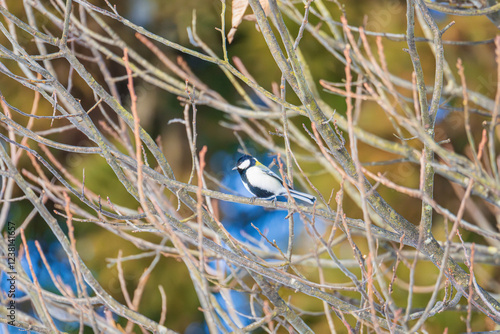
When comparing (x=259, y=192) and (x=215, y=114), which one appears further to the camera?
(x=215, y=114)

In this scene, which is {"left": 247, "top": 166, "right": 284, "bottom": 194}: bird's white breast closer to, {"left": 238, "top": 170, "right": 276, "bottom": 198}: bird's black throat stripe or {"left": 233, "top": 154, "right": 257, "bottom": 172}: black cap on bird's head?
{"left": 238, "top": 170, "right": 276, "bottom": 198}: bird's black throat stripe

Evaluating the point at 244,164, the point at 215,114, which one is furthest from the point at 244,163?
the point at 215,114

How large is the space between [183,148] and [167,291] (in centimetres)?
192

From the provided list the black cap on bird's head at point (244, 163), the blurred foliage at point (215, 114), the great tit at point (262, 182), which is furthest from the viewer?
the blurred foliage at point (215, 114)

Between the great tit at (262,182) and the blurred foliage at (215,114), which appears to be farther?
the blurred foliage at (215,114)

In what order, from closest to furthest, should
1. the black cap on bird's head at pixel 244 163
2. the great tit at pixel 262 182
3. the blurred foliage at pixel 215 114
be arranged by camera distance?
the great tit at pixel 262 182, the black cap on bird's head at pixel 244 163, the blurred foliage at pixel 215 114

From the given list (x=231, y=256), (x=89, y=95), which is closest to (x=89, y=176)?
(x=89, y=95)

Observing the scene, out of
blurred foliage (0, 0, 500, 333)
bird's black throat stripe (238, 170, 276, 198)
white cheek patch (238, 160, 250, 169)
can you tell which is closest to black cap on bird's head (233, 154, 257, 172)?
white cheek patch (238, 160, 250, 169)

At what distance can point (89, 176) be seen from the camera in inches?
216

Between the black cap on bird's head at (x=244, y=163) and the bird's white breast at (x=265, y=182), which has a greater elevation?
the black cap on bird's head at (x=244, y=163)

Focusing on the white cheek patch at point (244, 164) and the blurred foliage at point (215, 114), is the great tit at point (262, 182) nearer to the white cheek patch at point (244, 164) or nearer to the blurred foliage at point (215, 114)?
the white cheek patch at point (244, 164)

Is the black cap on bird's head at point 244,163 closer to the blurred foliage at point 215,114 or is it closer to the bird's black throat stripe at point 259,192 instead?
the bird's black throat stripe at point 259,192

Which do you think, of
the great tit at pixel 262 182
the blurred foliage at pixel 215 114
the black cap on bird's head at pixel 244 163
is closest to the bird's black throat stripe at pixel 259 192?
the great tit at pixel 262 182

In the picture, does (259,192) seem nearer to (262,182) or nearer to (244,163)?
(262,182)
